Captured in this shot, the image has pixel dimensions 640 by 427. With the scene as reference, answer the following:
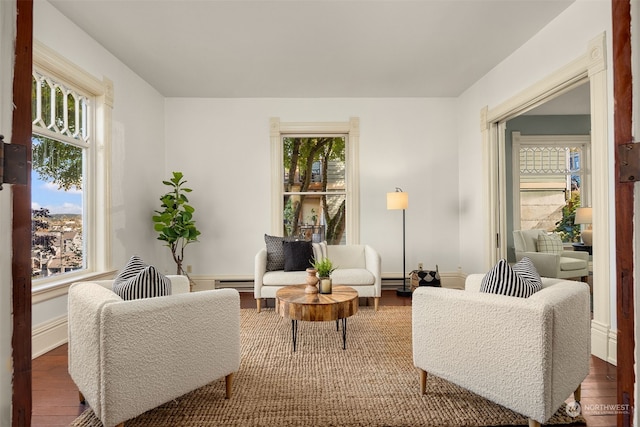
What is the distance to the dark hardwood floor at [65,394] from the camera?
196 cm

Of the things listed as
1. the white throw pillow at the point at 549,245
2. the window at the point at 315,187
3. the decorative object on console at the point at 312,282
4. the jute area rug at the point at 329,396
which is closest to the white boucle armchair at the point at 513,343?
the jute area rug at the point at 329,396

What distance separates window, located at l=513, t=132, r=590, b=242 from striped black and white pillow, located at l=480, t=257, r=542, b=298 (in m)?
5.10

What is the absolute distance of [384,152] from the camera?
18.1 feet

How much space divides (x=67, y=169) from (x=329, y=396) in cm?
331

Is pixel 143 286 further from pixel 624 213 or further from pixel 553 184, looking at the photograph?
pixel 553 184

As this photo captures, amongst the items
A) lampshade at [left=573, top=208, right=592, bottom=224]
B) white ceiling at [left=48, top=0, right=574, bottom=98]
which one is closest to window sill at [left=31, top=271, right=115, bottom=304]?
white ceiling at [left=48, top=0, right=574, bottom=98]

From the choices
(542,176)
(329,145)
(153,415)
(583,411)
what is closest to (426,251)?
(329,145)

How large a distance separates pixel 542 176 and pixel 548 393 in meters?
6.13

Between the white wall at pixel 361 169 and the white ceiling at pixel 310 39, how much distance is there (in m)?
0.48

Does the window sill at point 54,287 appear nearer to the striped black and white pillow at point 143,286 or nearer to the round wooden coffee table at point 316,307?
the striped black and white pillow at point 143,286

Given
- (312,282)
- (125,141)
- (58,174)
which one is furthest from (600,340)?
(125,141)

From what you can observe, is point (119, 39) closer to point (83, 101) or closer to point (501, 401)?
point (83, 101)

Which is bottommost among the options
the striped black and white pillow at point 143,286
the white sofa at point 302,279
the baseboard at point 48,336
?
the baseboard at point 48,336

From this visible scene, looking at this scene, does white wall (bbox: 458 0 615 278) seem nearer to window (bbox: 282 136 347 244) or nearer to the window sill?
window (bbox: 282 136 347 244)
